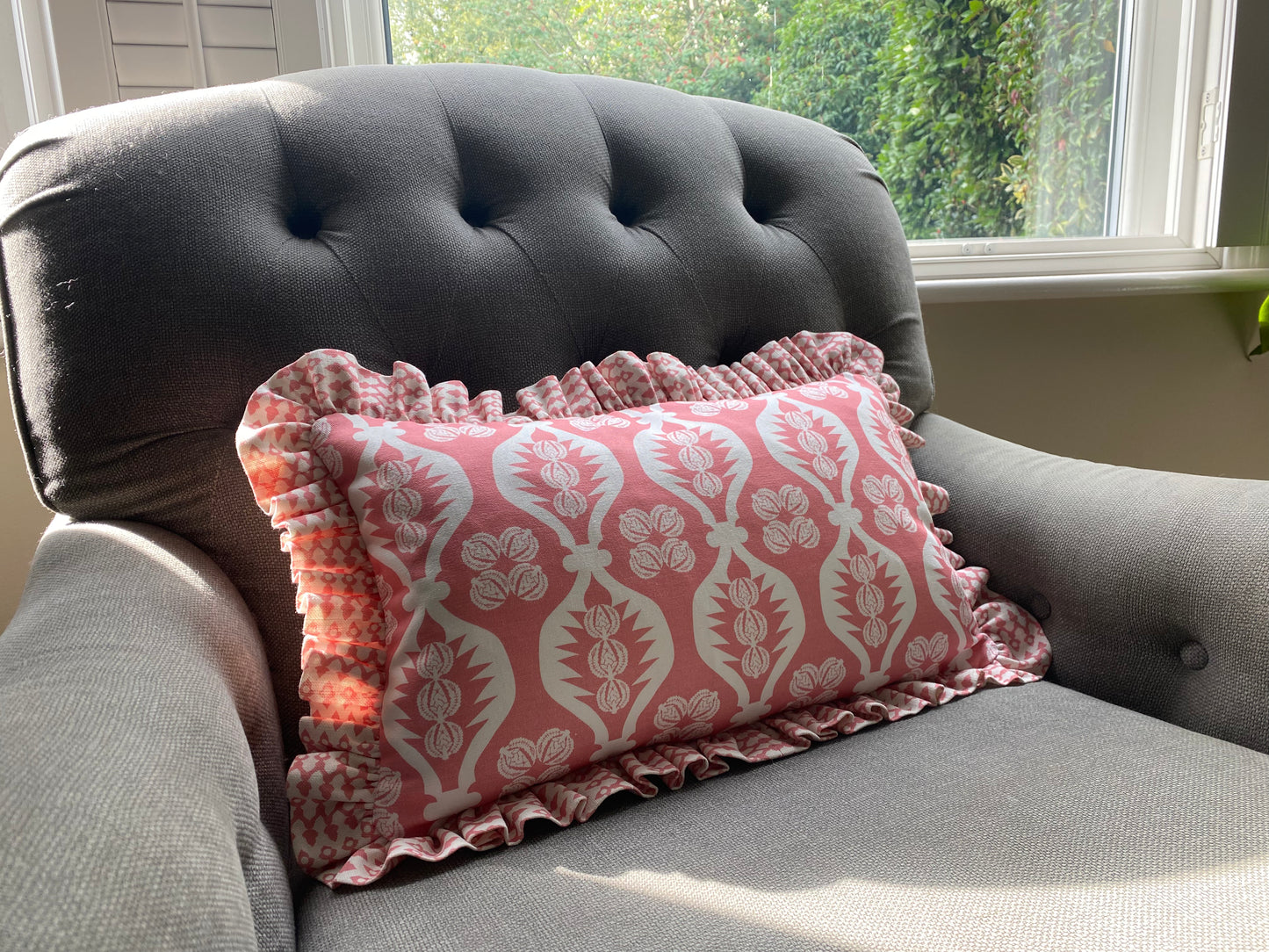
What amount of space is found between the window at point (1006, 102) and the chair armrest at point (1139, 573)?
2.48 ft

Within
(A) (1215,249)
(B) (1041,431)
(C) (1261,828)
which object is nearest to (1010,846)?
(C) (1261,828)

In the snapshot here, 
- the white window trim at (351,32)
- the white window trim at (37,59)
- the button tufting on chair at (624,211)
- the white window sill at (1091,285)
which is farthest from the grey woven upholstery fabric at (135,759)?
the white window sill at (1091,285)

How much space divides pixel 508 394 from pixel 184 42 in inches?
28.0

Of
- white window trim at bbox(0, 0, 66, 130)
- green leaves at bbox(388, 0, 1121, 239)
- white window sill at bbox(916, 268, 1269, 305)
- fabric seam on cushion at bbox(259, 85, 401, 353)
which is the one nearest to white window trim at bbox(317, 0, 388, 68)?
green leaves at bbox(388, 0, 1121, 239)

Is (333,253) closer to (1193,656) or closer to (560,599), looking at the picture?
(560,599)

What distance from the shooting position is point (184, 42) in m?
1.12

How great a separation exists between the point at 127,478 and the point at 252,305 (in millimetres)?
173

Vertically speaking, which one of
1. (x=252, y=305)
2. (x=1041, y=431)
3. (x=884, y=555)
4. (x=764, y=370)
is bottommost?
(x=1041, y=431)

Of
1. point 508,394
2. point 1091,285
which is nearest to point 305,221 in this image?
point 508,394

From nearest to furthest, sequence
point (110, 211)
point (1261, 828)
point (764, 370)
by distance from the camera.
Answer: point (1261, 828) < point (110, 211) < point (764, 370)

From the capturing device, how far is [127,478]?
72 cm

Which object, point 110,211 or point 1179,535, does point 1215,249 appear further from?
point 110,211

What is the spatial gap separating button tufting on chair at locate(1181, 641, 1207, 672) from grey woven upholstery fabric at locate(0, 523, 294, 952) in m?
0.73

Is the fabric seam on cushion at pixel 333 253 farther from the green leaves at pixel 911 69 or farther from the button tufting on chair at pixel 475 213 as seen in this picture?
the green leaves at pixel 911 69
